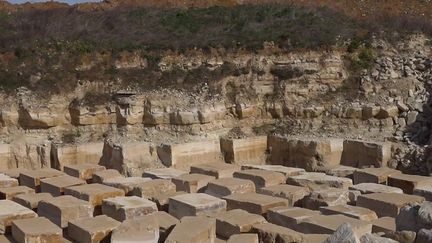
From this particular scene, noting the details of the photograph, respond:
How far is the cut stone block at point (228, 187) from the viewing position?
38.7ft

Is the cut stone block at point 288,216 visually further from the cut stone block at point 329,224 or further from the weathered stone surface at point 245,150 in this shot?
the weathered stone surface at point 245,150

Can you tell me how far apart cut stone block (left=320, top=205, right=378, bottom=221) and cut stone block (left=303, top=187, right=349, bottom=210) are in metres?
0.48

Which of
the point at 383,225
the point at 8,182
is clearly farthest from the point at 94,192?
the point at 383,225

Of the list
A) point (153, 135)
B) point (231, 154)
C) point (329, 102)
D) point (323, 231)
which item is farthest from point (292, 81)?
point (323, 231)

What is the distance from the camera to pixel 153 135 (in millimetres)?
16234

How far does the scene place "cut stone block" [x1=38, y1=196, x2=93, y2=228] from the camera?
10273 mm

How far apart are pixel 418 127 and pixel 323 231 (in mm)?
7598

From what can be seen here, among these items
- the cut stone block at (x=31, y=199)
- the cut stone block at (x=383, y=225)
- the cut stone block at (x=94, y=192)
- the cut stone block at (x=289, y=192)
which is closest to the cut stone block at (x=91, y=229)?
the cut stone block at (x=94, y=192)

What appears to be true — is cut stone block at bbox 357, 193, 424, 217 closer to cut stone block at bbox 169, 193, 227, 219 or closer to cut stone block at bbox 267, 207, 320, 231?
cut stone block at bbox 267, 207, 320, 231

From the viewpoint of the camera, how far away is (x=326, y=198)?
11.1m

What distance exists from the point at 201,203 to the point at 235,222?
3.78 feet

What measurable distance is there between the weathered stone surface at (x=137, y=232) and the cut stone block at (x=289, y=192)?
3.12 m

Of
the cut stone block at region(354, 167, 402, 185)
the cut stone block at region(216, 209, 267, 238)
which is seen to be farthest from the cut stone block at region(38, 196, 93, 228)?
the cut stone block at region(354, 167, 402, 185)

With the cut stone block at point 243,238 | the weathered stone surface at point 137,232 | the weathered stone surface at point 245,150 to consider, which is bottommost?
the weathered stone surface at point 245,150
